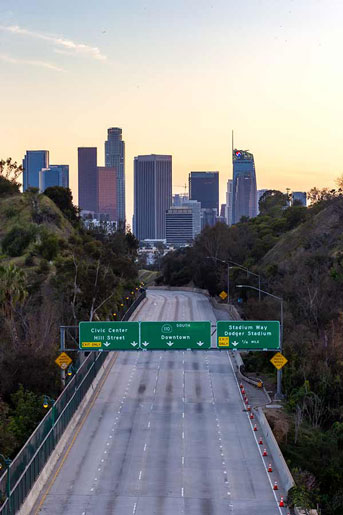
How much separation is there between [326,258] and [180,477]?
53.9m

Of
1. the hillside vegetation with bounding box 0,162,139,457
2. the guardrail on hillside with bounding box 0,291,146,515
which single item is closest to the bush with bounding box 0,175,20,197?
the hillside vegetation with bounding box 0,162,139,457

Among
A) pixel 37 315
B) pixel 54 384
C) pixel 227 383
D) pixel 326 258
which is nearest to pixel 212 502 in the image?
pixel 54 384

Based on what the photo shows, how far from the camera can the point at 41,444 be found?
1347 inches

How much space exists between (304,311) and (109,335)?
84.3ft

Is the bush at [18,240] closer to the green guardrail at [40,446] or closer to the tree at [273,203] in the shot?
the green guardrail at [40,446]

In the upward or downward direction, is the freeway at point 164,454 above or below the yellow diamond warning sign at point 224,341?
below

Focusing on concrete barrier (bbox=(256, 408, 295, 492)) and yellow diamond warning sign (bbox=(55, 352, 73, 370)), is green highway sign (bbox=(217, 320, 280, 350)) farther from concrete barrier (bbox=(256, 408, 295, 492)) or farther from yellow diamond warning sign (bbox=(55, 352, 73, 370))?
yellow diamond warning sign (bbox=(55, 352, 73, 370))

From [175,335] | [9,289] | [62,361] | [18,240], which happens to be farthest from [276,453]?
[18,240]

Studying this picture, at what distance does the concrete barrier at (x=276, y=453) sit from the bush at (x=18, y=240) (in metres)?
58.6

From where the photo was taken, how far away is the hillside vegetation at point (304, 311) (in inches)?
1601

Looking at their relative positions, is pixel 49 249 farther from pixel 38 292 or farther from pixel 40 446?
pixel 40 446

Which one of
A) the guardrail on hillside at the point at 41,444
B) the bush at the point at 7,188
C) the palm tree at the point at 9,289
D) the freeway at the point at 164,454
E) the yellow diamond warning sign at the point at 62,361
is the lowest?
the freeway at the point at 164,454

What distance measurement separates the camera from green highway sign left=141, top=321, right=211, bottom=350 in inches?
1889

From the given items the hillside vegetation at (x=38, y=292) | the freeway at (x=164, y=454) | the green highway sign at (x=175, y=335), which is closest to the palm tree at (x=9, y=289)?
the hillside vegetation at (x=38, y=292)
